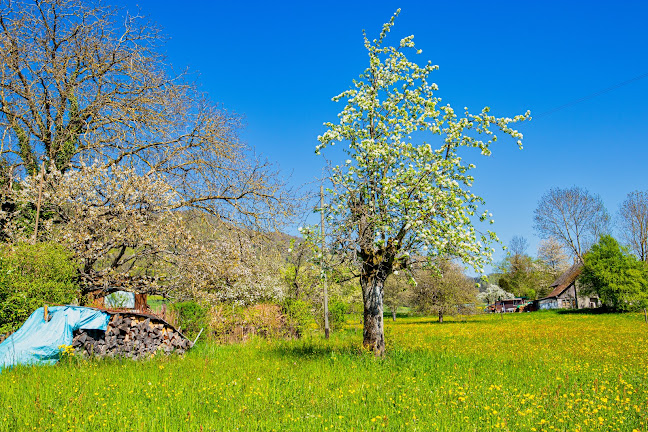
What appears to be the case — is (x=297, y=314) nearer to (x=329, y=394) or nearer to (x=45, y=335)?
(x=45, y=335)

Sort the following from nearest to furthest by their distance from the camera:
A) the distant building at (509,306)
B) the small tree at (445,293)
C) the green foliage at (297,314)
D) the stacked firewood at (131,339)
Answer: the stacked firewood at (131,339) → the green foliage at (297,314) → the small tree at (445,293) → the distant building at (509,306)

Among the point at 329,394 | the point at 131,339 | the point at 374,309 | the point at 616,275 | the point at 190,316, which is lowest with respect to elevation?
the point at 329,394

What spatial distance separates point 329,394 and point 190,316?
10994mm

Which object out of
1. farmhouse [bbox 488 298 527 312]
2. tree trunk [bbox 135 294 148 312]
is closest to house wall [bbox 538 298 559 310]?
farmhouse [bbox 488 298 527 312]

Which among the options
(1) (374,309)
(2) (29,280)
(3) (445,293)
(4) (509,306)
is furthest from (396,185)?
(4) (509,306)

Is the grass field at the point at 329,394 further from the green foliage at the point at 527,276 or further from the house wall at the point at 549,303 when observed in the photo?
the green foliage at the point at 527,276

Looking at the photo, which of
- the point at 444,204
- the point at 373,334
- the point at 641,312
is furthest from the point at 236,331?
the point at 641,312

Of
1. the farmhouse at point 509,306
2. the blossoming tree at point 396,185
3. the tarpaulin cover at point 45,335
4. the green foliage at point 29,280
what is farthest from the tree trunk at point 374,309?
the farmhouse at point 509,306

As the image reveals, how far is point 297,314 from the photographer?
19.8 m

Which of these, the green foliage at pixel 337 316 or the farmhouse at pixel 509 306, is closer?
the green foliage at pixel 337 316

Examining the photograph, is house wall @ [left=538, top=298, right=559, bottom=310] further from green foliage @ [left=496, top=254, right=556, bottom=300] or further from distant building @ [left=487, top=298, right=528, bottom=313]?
distant building @ [left=487, top=298, right=528, bottom=313]

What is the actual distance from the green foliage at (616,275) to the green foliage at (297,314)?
32070 mm

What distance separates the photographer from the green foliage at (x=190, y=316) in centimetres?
1714

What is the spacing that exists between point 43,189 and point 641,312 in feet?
147
